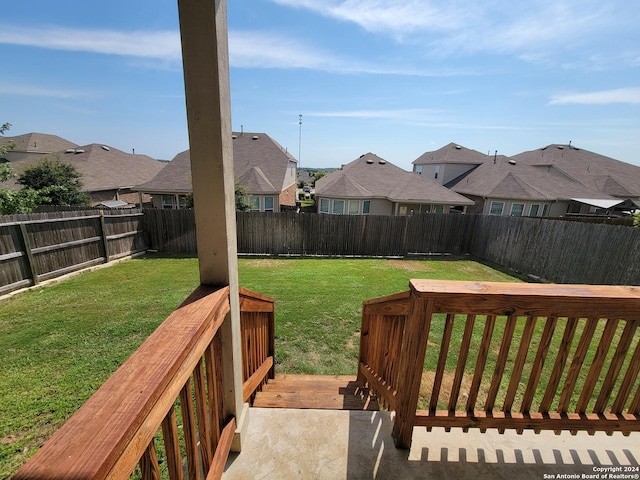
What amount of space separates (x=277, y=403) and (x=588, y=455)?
242cm

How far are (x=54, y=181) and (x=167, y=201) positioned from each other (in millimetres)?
5323

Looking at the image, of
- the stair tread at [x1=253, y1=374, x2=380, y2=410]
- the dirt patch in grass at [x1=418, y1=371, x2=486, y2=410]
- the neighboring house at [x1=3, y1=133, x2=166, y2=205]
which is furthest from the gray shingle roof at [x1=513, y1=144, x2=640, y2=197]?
the neighboring house at [x1=3, y1=133, x2=166, y2=205]

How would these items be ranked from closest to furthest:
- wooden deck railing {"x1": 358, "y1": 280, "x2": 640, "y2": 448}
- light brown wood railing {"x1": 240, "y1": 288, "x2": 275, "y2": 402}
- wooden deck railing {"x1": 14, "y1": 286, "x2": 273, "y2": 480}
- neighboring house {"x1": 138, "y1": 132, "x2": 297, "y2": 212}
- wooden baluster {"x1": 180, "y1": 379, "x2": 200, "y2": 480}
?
wooden deck railing {"x1": 14, "y1": 286, "x2": 273, "y2": 480} < wooden baluster {"x1": 180, "y1": 379, "x2": 200, "y2": 480} < wooden deck railing {"x1": 358, "y1": 280, "x2": 640, "y2": 448} < light brown wood railing {"x1": 240, "y1": 288, "x2": 275, "y2": 402} < neighboring house {"x1": 138, "y1": 132, "x2": 297, "y2": 212}

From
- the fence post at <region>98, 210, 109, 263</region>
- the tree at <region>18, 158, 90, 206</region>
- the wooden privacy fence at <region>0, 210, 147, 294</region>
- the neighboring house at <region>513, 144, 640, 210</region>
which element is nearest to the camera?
the wooden privacy fence at <region>0, 210, 147, 294</region>

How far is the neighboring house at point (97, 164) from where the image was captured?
1808 cm

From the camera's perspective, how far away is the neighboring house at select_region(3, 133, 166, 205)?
1808 centimetres

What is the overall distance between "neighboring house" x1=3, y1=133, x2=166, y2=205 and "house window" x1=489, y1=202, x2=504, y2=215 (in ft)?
70.9

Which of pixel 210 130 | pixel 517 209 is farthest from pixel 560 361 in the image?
pixel 517 209

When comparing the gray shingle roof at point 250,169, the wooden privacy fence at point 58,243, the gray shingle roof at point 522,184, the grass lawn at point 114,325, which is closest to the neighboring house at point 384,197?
the gray shingle roof at point 250,169

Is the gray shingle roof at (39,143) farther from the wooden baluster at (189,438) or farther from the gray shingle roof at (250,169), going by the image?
the wooden baluster at (189,438)

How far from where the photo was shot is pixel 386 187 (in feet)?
57.1

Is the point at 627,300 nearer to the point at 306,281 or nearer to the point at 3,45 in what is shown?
the point at 306,281

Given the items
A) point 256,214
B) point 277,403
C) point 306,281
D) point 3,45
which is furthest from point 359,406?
point 256,214

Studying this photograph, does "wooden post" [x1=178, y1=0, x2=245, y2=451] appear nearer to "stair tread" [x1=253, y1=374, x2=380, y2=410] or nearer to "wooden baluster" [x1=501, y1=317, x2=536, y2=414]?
"stair tread" [x1=253, y1=374, x2=380, y2=410]
